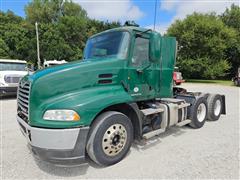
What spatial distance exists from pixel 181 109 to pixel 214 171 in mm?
1921

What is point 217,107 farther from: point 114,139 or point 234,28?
point 234,28

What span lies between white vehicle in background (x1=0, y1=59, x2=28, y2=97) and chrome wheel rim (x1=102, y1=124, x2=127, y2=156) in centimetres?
866

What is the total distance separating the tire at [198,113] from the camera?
5.24 meters

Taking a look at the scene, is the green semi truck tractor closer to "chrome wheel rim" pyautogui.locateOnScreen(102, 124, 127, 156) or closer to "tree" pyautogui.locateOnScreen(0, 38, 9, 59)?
"chrome wheel rim" pyautogui.locateOnScreen(102, 124, 127, 156)

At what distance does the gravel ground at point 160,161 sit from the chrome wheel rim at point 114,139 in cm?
28

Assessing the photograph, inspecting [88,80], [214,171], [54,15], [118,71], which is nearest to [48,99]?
[88,80]

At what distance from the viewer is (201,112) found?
568 cm

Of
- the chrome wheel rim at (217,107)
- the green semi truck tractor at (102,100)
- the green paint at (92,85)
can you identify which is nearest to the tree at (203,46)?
the chrome wheel rim at (217,107)

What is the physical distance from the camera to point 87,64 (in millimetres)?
3262

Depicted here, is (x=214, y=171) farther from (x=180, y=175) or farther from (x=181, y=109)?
(x=181, y=109)

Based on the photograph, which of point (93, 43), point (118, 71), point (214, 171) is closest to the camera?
point (214, 171)

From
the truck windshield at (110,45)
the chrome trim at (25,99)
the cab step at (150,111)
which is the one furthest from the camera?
the cab step at (150,111)

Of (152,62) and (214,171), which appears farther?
(152,62)

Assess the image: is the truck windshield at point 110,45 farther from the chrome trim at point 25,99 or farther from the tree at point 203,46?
the tree at point 203,46
